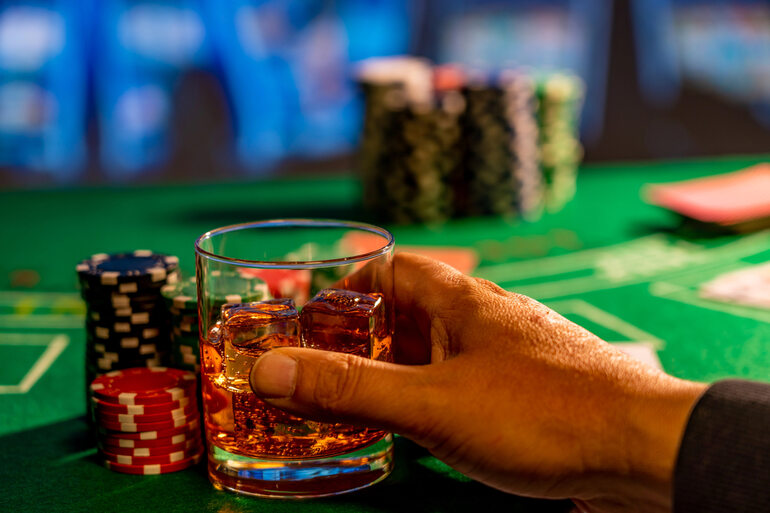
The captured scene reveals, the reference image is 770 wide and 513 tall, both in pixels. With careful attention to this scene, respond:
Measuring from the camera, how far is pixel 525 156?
2.84 metres

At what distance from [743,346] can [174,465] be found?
3.46 ft

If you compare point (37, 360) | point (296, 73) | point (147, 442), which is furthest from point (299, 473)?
point (296, 73)

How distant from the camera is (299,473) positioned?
1012 millimetres

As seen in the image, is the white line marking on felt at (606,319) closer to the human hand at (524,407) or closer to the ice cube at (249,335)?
the human hand at (524,407)

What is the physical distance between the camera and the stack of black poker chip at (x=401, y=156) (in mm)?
2707

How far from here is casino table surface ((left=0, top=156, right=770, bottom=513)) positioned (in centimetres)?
110

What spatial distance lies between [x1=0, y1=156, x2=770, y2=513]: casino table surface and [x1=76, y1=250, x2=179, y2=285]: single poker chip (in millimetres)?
243

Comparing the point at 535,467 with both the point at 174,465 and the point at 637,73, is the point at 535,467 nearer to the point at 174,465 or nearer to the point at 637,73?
the point at 174,465

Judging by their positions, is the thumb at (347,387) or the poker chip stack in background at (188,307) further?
the poker chip stack in background at (188,307)

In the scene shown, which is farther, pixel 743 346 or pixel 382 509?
pixel 743 346

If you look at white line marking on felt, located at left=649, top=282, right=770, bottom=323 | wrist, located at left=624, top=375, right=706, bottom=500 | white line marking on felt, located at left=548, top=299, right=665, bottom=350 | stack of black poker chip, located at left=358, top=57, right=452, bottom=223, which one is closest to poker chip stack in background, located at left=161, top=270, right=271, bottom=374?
wrist, located at left=624, top=375, right=706, bottom=500

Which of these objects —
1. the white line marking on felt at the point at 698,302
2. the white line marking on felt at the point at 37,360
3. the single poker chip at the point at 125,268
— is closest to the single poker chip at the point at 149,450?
the single poker chip at the point at 125,268

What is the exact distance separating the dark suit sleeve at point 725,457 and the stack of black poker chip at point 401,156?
6.08 feet

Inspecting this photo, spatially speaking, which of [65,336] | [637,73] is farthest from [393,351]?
[637,73]
